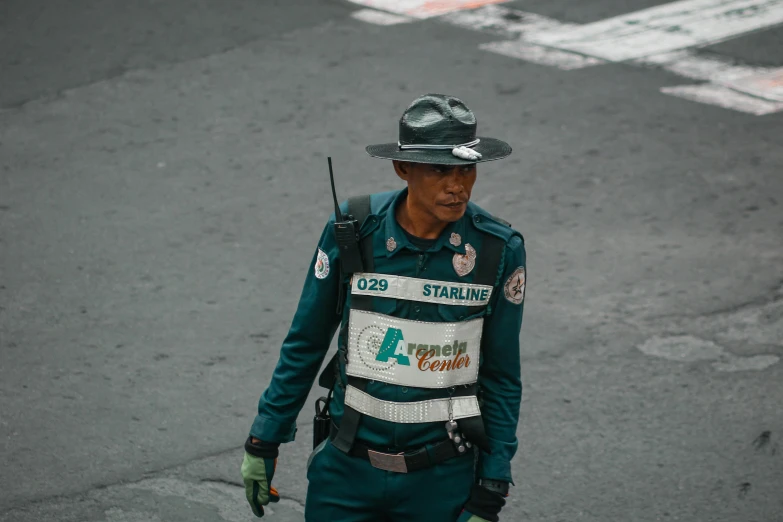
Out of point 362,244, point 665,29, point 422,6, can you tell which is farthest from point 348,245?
point 422,6

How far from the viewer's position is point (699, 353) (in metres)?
6.68

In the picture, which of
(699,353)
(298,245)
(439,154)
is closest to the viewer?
(439,154)

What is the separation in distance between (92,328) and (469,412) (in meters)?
3.57

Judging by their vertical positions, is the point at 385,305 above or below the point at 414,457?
above

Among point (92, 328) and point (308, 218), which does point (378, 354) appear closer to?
point (92, 328)

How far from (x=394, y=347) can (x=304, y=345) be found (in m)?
0.35

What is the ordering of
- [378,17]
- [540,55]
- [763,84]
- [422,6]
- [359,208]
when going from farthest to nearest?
[422,6] → [378,17] → [540,55] → [763,84] → [359,208]

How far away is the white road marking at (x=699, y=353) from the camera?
21.6ft

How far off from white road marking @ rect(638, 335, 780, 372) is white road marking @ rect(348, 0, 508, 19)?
5.62 metres

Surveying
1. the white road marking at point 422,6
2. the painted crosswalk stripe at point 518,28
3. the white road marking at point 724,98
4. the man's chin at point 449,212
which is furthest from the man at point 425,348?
the white road marking at point 422,6

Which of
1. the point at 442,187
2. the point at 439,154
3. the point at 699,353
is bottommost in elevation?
the point at 699,353

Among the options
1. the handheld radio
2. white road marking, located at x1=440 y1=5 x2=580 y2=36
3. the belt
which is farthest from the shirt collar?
white road marking, located at x1=440 y1=5 x2=580 y2=36

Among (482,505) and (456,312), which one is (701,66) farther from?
(482,505)

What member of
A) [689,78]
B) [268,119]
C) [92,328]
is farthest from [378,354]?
[689,78]
